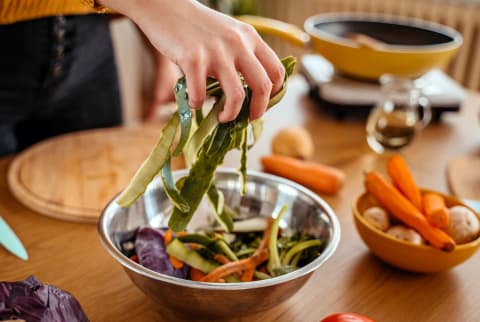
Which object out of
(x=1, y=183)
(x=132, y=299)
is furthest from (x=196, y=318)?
(x=1, y=183)

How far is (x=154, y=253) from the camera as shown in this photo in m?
0.85

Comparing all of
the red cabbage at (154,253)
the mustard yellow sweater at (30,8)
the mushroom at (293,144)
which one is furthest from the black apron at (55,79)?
the red cabbage at (154,253)

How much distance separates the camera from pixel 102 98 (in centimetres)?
160

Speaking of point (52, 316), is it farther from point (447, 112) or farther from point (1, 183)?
point (447, 112)

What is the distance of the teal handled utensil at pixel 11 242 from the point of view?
3.08 feet

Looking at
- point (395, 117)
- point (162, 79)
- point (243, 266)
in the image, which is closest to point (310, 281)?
point (243, 266)

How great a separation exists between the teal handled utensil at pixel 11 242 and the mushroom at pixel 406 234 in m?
0.58

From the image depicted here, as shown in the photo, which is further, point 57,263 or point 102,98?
point 102,98

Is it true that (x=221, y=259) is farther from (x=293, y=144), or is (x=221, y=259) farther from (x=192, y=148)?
(x=293, y=144)

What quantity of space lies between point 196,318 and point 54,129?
0.92 metres

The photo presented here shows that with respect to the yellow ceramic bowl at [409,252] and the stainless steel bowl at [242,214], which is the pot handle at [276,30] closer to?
the stainless steel bowl at [242,214]

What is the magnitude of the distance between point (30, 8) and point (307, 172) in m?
0.63

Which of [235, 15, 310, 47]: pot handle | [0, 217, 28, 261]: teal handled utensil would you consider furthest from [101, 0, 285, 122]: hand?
[235, 15, 310, 47]: pot handle

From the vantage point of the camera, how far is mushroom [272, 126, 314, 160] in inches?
51.2
